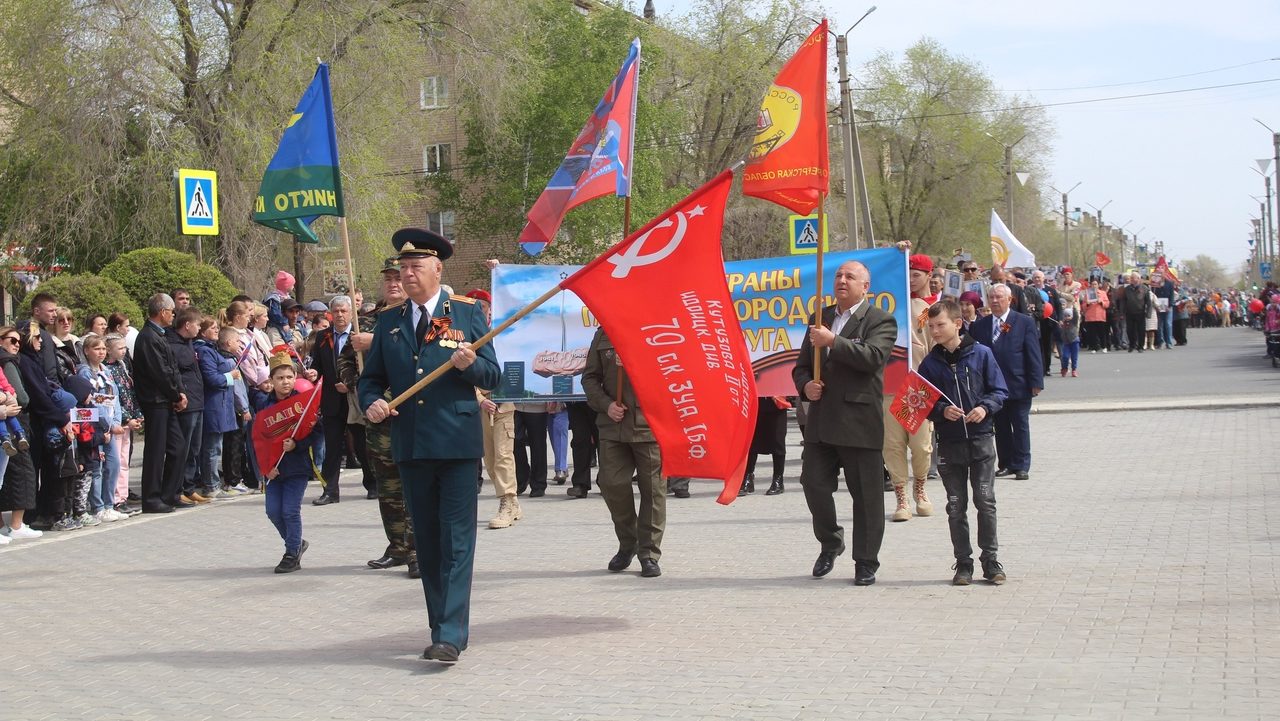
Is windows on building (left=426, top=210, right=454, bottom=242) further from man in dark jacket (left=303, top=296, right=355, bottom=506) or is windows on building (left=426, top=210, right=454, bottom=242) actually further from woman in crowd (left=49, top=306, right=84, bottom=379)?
woman in crowd (left=49, top=306, right=84, bottom=379)

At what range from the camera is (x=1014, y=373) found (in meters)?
14.0

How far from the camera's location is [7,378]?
1189cm

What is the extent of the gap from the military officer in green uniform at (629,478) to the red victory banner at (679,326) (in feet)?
6.03

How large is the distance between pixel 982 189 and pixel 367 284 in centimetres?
3702

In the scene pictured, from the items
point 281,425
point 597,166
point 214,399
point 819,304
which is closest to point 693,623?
point 819,304

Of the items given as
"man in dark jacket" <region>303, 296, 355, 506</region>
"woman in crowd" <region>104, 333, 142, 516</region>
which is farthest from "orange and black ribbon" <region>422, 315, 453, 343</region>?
"woman in crowd" <region>104, 333, 142, 516</region>

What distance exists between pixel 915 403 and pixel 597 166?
11.1ft

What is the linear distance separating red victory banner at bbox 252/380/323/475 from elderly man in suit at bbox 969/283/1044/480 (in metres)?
6.82

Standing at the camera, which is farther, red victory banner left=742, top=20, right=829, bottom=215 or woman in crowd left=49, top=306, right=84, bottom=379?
woman in crowd left=49, top=306, right=84, bottom=379

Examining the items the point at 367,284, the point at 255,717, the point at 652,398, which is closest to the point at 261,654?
the point at 255,717

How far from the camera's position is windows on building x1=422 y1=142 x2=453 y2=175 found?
54.8 m

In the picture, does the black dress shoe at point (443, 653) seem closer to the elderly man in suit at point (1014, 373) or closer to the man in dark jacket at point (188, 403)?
the man in dark jacket at point (188, 403)

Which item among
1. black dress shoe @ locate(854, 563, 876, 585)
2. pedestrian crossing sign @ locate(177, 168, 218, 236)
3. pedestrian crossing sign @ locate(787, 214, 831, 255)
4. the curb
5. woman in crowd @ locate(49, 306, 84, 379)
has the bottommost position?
black dress shoe @ locate(854, 563, 876, 585)

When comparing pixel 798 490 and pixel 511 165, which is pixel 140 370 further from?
pixel 511 165
